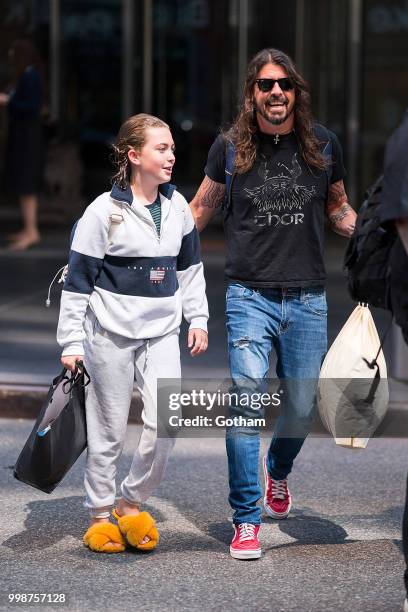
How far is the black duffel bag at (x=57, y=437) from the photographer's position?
510 cm

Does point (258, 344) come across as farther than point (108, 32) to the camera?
No

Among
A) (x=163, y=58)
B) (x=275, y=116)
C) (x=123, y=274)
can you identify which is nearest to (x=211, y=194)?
(x=275, y=116)

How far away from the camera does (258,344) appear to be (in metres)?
5.28

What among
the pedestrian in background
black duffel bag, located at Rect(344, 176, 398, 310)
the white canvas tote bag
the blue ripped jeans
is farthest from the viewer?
the pedestrian in background

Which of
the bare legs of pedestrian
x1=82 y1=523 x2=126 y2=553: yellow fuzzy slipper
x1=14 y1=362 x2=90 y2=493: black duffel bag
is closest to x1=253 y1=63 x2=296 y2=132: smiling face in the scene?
x1=14 y1=362 x2=90 y2=493: black duffel bag

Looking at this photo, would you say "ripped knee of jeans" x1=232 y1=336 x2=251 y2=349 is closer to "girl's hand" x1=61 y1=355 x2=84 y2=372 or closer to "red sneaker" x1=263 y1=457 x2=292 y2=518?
"girl's hand" x1=61 y1=355 x2=84 y2=372

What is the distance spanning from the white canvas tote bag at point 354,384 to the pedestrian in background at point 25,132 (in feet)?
28.7

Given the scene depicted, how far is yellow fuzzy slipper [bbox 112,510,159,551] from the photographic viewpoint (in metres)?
5.27

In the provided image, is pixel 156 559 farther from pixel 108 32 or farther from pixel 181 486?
pixel 108 32

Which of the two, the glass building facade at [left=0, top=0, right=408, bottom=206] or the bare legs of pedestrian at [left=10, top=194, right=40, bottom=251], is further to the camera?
the glass building facade at [left=0, top=0, right=408, bottom=206]

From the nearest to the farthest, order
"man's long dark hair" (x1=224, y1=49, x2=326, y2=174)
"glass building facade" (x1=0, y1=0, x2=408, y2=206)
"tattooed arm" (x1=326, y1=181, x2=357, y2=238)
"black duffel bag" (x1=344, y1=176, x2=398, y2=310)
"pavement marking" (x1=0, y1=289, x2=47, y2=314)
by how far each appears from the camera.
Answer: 1. "black duffel bag" (x1=344, y1=176, x2=398, y2=310)
2. "man's long dark hair" (x1=224, y1=49, x2=326, y2=174)
3. "tattooed arm" (x1=326, y1=181, x2=357, y2=238)
4. "pavement marking" (x1=0, y1=289, x2=47, y2=314)
5. "glass building facade" (x1=0, y1=0, x2=408, y2=206)

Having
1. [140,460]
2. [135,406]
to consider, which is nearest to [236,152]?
[140,460]

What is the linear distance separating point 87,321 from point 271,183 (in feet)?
2.94

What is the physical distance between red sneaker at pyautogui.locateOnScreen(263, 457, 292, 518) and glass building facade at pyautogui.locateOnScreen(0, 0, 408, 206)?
12.4 metres
